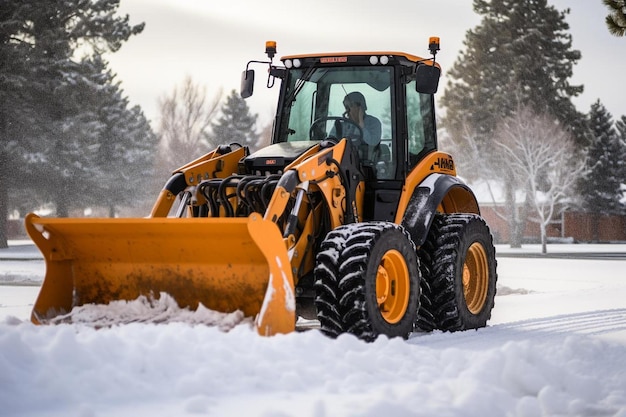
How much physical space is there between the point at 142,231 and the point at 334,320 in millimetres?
1733

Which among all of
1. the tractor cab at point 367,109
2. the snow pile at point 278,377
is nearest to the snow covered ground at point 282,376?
the snow pile at point 278,377

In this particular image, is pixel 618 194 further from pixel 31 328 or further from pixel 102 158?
pixel 31 328

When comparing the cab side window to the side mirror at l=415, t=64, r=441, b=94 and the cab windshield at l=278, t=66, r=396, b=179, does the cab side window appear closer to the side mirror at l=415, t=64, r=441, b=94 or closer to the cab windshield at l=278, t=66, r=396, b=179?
the cab windshield at l=278, t=66, r=396, b=179

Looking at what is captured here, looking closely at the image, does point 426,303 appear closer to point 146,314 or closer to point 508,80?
A: point 146,314

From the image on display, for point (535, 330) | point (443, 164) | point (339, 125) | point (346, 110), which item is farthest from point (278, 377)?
point (443, 164)

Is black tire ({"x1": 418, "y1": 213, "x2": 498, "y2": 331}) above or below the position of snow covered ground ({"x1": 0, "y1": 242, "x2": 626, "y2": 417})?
above

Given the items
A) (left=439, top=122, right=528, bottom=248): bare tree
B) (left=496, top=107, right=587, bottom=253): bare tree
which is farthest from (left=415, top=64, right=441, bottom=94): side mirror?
(left=439, top=122, right=528, bottom=248): bare tree

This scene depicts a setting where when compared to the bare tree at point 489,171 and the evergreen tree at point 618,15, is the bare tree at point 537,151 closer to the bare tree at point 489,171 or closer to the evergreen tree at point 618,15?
the bare tree at point 489,171

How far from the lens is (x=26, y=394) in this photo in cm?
492

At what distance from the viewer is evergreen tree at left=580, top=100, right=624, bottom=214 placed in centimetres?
5156

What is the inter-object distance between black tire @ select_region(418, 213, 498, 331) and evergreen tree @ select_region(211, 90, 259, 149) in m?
46.3

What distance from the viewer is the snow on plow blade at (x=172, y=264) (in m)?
6.75

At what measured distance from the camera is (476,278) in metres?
9.38

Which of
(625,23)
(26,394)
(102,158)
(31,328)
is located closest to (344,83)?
(31,328)
